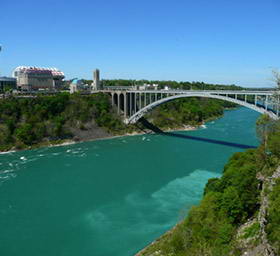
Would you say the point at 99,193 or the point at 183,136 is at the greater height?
the point at 183,136

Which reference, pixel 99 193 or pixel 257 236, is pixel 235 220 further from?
pixel 99 193

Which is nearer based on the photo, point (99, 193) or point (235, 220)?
point (235, 220)

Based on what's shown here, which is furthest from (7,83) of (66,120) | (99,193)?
(99,193)

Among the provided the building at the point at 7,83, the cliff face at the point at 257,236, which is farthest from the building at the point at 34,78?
the cliff face at the point at 257,236

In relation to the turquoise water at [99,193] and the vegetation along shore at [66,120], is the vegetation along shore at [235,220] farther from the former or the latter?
the vegetation along shore at [66,120]

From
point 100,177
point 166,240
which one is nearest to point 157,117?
point 100,177

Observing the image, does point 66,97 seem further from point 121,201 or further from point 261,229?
point 261,229

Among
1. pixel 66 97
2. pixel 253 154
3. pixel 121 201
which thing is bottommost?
pixel 121 201
